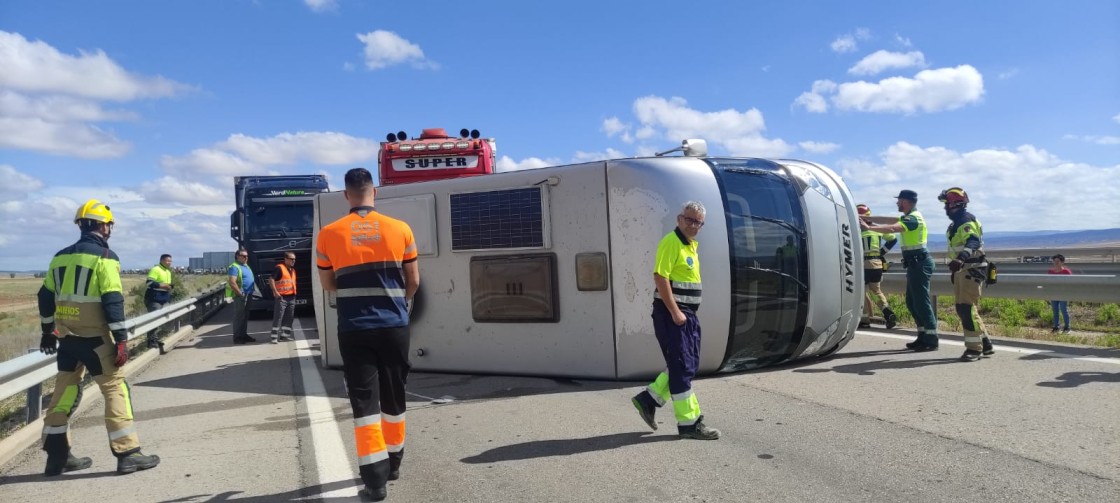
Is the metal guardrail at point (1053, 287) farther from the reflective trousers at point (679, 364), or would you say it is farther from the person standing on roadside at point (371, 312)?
the person standing on roadside at point (371, 312)

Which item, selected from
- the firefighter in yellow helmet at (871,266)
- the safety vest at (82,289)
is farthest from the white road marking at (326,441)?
the firefighter in yellow helmet at (871,266)

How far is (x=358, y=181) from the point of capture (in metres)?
4.56

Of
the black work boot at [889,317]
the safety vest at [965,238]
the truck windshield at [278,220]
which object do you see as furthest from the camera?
the truck windshield at [278,220]

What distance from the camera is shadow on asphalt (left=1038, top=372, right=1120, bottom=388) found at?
6.29 metres

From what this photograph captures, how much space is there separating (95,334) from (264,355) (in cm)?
636

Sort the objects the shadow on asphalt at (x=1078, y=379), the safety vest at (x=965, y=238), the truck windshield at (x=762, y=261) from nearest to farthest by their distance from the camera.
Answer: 1. the shadow on asphalt at (x=1078, y=379)
2. the truck windshield at (x=762, y=261)
3. the safety vest at (x=965, y=238)

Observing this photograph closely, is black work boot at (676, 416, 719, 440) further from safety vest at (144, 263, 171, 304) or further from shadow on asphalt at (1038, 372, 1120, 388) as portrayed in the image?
safety vest at (144, 263, 171, 304)

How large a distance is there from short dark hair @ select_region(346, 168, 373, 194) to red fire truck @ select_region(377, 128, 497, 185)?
8.63 metres

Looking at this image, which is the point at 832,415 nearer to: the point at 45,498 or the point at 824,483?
the point at 824,483

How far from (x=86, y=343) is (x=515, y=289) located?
377cm

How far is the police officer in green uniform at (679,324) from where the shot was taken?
513cm

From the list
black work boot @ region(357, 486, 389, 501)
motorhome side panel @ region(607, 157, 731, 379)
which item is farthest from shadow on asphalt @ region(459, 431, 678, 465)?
motorhome side panel @ region(607, 157, 731, 379)

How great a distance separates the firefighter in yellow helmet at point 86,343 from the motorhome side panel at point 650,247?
13.2 ft

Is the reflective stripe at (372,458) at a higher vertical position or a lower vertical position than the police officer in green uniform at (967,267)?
lower
